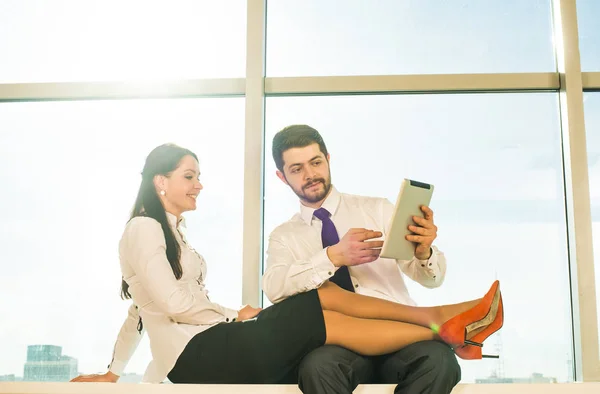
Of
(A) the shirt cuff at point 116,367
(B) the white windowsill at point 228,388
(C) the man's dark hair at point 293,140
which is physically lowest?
(B) the white windowsill at point 228,388

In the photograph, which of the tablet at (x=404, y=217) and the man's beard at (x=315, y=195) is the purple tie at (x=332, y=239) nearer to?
the man's beard at (x=315, y=195)

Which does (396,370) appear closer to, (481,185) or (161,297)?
(161,297)

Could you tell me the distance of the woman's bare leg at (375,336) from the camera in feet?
7.50

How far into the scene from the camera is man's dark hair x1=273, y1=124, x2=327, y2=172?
278 cm

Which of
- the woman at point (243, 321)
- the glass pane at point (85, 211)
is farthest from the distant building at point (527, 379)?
the glass pane at point (85, 211)

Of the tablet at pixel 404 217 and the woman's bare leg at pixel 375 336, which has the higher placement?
the tablet at pixel 404 217

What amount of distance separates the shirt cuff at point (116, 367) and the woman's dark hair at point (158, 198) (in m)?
0.24

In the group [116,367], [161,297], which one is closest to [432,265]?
[161,297]

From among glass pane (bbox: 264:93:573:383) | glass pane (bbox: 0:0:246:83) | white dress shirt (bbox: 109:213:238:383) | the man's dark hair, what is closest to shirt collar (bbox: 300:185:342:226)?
the man's dark hair

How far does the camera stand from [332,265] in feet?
7.88

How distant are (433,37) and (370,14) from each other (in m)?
0.30

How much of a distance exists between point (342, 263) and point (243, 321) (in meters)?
0.39

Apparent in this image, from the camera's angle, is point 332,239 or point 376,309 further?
point 332,239

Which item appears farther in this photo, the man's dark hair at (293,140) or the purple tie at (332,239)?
the man's dark hair at (293,140)
